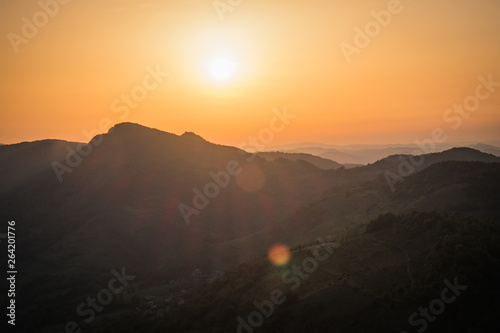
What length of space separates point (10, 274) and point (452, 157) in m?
148

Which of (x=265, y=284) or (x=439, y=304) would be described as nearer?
(x=439, y=304)

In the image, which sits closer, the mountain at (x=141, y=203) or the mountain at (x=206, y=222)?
the mountain at (x=206, y=222)

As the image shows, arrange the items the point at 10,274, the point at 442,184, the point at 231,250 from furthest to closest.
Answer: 1. the point at 231,250
2. the point at 10,274
3. the point at 442,184

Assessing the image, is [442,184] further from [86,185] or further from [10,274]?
[86,185]

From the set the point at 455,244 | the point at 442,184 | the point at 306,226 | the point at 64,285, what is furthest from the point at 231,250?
the point at 455,244

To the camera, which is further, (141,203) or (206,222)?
(141,203)

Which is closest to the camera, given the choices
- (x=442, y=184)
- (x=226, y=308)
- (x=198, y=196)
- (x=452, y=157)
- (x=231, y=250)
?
(x=226, y=308)

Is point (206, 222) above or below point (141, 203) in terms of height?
below

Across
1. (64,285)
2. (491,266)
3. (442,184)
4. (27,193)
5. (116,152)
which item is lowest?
(64,285)

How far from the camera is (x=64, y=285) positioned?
3078 inches

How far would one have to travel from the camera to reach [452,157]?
13750 cm

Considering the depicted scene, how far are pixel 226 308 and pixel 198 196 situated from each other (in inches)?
3181

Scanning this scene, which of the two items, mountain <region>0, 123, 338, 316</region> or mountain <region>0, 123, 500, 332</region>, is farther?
→ mountain <region>0, 123, 338, 316</region>

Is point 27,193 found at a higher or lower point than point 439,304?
higher
